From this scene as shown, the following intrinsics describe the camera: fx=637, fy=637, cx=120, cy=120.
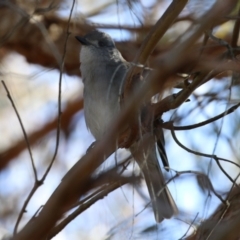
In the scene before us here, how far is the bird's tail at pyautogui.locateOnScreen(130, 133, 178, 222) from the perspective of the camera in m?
2.53

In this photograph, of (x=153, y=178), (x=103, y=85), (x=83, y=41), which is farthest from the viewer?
(x=83, y=41)

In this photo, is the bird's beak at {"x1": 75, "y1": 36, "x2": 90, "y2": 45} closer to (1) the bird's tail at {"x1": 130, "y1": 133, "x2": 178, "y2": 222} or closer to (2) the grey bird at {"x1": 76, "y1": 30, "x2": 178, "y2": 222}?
(2) the grey bird at {"x1": 76, "y1": 30, "x2": 178, "y2": 222}

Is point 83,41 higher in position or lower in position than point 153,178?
higher

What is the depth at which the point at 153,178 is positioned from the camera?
9.59 feet

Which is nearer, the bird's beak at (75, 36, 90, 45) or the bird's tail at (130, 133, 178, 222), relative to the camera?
the bird's tail at (130, 133, 178, 222)

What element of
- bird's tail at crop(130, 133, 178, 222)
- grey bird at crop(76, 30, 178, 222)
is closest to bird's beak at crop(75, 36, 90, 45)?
grey bird at crop(76, 30, 178, 222)

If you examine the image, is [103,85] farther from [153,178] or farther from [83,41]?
[153,178]

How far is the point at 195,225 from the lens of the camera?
275cm

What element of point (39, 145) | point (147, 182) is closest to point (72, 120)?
point (39, 145)

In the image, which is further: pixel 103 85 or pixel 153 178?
pixel 103 85

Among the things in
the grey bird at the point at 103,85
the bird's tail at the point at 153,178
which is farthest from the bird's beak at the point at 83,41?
the bird's tail at the point at 153,178

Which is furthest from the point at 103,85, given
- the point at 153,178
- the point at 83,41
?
the point at 153,178

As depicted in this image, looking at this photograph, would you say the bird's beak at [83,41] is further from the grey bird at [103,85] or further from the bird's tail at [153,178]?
the bird's tail at [153,178]

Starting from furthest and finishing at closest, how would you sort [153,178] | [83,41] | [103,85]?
[83,41], [103,85], [153,178]
